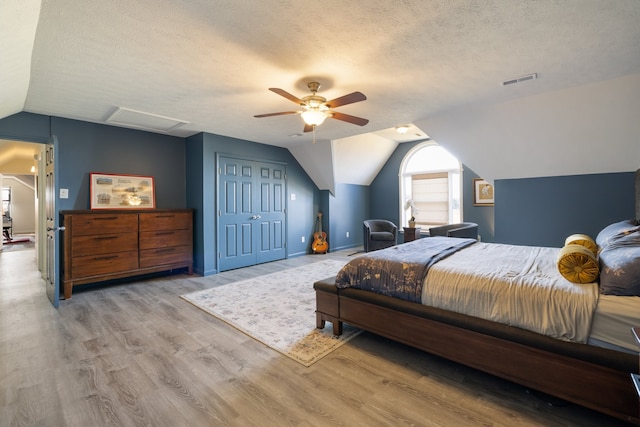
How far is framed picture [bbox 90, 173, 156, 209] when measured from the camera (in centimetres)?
410

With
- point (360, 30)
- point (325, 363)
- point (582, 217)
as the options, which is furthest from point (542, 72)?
point (325, 363)

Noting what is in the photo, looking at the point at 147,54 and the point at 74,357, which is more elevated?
the point at 147,54

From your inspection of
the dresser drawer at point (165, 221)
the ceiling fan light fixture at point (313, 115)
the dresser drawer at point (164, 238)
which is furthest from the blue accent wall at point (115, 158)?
the ceiling fan light fixture at point (313, 115)

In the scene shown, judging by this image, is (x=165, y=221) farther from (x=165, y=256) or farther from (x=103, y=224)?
(x=103, y=224)

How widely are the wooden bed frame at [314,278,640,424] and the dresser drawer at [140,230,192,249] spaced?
331 centimetres

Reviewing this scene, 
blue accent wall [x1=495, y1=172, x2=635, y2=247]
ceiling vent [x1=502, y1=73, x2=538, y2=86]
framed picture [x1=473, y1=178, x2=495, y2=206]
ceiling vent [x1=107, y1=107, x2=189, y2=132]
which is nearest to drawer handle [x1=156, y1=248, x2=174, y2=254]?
ceiling vent [x1=107, y1=107, x2=189, y2=132]

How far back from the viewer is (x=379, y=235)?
5.95 metres

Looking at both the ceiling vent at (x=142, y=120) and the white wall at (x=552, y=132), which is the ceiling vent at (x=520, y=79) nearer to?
the white wall at (x=552, y=132)

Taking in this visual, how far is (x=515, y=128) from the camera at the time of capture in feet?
11.6

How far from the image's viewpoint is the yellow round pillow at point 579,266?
1.68 meters

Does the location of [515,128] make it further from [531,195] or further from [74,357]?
[74,357]

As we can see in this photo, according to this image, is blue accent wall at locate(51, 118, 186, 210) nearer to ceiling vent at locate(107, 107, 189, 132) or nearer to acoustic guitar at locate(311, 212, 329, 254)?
ceiling vent at locate(107, 107, 189, 132)

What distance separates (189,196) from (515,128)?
16.5 feet

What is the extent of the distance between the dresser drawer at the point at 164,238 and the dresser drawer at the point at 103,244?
12 cm
